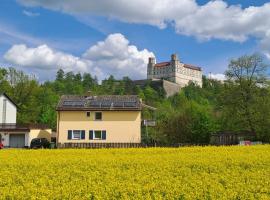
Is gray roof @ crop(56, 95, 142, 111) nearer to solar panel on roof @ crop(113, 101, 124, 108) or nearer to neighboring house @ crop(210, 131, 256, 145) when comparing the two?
solar panel on roof @ crop(113, 101, 124, 108)

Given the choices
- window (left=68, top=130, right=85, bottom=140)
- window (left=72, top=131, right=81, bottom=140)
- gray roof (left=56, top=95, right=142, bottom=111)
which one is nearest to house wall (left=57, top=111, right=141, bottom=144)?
window (left=68, top=130, right=85, bottom=140)

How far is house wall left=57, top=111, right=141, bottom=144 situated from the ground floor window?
38cm

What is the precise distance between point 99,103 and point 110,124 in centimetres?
325

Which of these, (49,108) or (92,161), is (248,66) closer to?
(92,161)

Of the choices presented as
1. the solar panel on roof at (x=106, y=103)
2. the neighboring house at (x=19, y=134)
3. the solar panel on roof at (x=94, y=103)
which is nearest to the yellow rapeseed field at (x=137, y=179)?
the solar panel on roof at (x=106, y=103)

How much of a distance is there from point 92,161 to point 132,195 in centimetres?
956

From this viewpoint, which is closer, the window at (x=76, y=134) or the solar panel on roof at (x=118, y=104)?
the window at (x=76, y=134)

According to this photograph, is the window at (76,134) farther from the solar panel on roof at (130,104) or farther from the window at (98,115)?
the solar panel on roof at (130,104)

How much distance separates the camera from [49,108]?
92188 millimetres

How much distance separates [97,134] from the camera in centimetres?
5281

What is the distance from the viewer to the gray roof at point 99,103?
52656 millimetres

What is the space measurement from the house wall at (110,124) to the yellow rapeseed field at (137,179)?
1185 inches

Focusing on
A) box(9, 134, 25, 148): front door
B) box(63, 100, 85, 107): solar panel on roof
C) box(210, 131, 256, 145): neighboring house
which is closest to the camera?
box(63, 100, 85, 107): solar panel on roof

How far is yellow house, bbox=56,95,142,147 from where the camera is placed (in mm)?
52281
